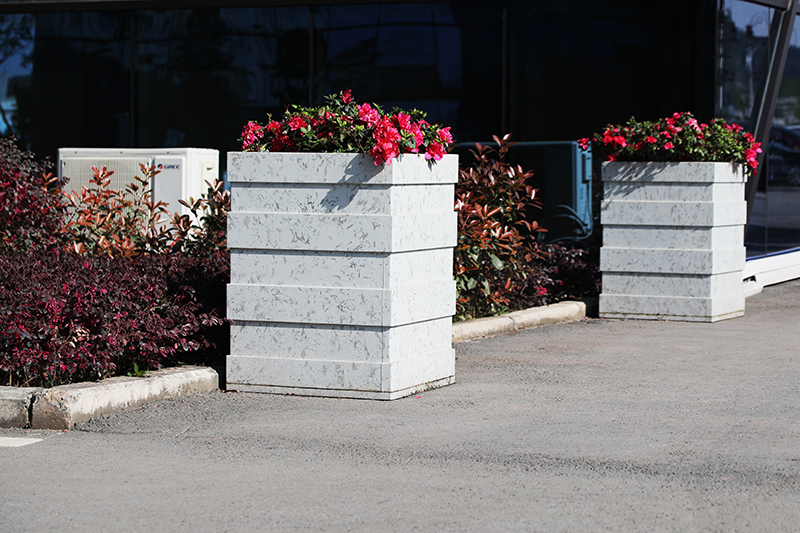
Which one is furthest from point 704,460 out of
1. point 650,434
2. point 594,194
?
point 594,194

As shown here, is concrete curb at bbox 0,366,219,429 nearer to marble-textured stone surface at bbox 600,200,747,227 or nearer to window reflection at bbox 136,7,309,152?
marble-textured stone surface at bbox 600,200,747,227

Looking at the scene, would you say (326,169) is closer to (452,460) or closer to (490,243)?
(452,460)

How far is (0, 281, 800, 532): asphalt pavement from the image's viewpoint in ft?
13.5

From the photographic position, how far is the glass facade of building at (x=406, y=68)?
12.1m

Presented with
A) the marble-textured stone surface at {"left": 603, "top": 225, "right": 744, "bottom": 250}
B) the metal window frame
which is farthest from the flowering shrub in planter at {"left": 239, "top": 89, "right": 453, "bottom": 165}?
the metal window frame

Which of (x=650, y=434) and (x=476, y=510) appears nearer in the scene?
(x=476, y=510)

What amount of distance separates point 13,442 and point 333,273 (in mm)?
1988

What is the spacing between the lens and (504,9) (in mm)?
12570

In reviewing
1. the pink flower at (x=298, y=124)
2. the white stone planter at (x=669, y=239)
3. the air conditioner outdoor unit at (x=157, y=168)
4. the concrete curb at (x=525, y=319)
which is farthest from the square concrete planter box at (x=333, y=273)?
the white stone planter at (x=669, y=239)

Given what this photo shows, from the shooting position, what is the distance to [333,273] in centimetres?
625

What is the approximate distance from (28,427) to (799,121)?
11.2 meters

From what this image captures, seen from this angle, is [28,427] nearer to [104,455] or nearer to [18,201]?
[104,455]

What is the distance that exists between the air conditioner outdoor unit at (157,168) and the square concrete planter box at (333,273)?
355 cm

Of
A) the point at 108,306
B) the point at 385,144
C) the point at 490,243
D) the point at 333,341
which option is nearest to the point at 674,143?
the point at 490,243
